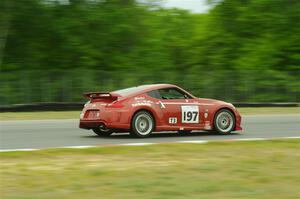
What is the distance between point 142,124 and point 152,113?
347mm

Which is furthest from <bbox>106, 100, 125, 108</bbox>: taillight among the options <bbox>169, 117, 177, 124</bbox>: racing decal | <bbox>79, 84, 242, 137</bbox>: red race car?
<bbox>169, 117, 177, 124</bbox>: racing decal

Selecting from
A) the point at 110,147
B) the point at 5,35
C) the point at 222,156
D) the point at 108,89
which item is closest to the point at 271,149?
the point at 222,156

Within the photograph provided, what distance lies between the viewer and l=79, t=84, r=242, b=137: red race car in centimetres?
1434

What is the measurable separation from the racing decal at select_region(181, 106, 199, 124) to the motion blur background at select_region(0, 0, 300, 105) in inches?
602

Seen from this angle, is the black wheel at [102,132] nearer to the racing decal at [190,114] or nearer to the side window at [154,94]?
the side window at [154,94]

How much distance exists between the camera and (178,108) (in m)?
15.0

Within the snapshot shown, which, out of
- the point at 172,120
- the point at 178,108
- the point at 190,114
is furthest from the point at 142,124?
the point at 190,114

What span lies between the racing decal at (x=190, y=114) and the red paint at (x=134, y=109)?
0.08 meters

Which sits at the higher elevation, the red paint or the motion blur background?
the motion blur background

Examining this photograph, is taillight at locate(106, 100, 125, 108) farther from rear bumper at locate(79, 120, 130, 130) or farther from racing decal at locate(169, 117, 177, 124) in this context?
racing decal at locate(169, 117, 177, 124)

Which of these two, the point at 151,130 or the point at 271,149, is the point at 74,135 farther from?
the point at 271,149

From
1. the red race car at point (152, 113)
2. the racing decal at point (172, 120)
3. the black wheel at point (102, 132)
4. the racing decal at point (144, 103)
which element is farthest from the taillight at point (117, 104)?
the racing decal at point (172, 120)

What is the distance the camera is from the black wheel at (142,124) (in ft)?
47.4

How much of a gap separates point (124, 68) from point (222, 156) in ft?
94.6
